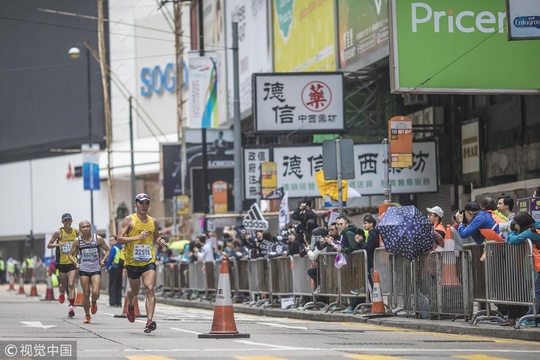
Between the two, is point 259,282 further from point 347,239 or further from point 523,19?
point 523,19

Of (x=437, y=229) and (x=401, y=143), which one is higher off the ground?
(x=401, y=143)

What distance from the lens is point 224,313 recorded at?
17031 millimetres

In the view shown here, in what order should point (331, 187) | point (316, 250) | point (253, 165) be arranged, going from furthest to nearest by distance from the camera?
point (253, 165), point (331, 187), point (316, 250)

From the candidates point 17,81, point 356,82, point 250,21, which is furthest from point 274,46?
A: point 17,81

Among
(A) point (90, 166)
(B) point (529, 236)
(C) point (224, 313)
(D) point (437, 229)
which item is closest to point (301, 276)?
(D) point (437, 229)

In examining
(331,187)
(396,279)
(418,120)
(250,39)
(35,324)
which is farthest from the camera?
(250,39)

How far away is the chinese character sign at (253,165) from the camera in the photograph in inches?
1596

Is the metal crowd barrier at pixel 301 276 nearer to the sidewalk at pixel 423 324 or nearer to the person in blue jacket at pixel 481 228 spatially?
the sidewalk at pixel 423 324

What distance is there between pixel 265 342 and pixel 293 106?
2348 centimetres

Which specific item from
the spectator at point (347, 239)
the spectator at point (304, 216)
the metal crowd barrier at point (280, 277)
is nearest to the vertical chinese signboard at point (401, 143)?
the spectator at point (304, 216)

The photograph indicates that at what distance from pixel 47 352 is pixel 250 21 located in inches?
1576

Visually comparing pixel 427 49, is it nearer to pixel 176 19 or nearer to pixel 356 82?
pixel 356 82

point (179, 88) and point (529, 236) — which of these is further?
point (179, 88)

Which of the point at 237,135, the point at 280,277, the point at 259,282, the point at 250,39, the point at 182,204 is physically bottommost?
the point at 259,282
